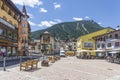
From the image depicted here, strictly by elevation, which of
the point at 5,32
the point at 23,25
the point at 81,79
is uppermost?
the point at 23,25

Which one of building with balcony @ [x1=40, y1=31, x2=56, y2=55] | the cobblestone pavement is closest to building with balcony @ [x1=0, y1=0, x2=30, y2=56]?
the cobblestone pavement

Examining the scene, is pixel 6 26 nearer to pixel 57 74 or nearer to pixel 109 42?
pixel 57 74

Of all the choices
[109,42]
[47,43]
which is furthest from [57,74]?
[47,43]

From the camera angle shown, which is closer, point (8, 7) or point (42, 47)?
point (8, 7)

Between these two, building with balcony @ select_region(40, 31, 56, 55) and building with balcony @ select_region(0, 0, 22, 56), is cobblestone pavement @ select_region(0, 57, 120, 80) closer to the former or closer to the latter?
building with balcony @ select_region(0, 0, 22, 56)

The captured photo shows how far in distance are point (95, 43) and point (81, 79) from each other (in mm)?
69214

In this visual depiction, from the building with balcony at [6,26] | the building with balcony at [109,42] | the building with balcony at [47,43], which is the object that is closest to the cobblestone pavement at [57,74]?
the building with balcony at [6,26]

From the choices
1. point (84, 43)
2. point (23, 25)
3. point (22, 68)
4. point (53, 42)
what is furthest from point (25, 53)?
point (22, 68)

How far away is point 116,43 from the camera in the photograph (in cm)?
6812

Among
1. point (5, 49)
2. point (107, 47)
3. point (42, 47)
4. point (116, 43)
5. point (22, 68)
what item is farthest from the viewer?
point (42, 47)

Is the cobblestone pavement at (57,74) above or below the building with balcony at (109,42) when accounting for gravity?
below

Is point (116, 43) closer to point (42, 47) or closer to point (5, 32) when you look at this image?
point (5, 32)

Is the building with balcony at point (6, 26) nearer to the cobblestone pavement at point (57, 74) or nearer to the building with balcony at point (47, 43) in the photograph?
the cobblestone pavement at point (57, 74)

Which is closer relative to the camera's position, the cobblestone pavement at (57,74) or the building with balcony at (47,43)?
the cobblestone pavement at (57,74)
